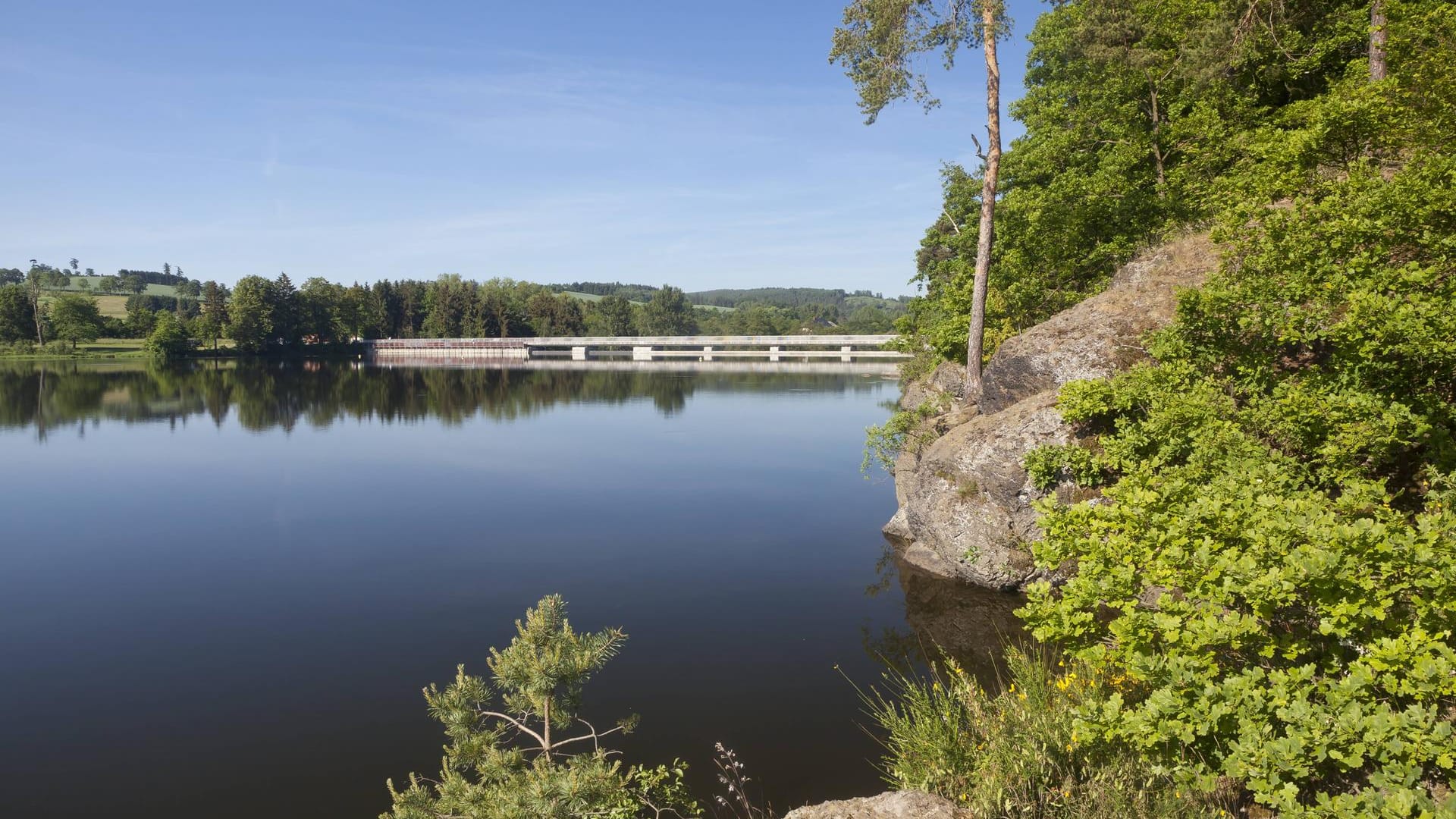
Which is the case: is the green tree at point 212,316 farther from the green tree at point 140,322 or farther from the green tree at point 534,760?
the green tree at point 534,760

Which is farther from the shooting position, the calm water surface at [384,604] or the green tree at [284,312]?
the green tree at [284,312]

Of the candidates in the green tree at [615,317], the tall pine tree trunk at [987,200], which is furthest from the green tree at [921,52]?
the green tree at [615,317]

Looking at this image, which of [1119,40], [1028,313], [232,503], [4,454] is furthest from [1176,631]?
→ [4,454]

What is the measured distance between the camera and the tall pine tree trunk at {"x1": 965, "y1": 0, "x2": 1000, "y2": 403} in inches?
720

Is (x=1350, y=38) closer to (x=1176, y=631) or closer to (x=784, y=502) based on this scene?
(x=784, y=502)

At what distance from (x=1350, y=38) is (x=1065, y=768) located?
21.7m

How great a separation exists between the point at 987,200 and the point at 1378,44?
8.21 meters

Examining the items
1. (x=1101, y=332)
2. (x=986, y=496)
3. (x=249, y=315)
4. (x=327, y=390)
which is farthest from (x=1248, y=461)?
(x=249, y=315)

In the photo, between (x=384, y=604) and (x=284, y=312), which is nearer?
(x=384, y=604)

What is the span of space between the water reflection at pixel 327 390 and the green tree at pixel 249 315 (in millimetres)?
10940

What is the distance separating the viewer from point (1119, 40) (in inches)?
892

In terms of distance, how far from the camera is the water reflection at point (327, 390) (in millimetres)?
45562

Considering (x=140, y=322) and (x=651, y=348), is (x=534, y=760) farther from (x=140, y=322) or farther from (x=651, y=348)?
(x=140, y=322)

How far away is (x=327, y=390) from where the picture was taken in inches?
2494
